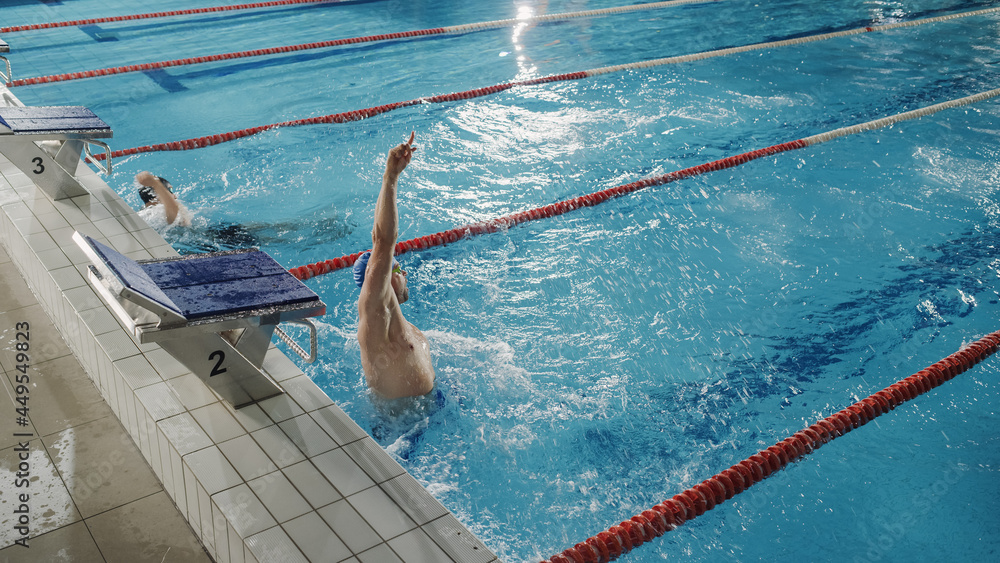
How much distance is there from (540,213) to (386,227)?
2.81 m

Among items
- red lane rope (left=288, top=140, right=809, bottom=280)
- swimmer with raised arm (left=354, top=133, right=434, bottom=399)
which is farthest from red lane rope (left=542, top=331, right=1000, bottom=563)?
red lane rope (left=288, top=140, right=809, bottom=280)

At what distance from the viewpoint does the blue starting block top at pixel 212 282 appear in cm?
192

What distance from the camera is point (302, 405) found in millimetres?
2348

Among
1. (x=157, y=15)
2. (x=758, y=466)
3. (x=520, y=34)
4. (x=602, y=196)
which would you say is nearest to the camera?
(x=758, y=466)

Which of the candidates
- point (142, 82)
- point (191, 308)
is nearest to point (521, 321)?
point (191, 308)

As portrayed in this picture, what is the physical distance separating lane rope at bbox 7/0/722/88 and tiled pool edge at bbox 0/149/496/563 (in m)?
5.07

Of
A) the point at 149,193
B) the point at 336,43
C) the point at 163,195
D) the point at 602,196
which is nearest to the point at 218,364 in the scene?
the point at 163,195

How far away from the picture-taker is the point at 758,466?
3.10 meters

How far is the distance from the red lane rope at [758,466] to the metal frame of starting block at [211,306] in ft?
4.19

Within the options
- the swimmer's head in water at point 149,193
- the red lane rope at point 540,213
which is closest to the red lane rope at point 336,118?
the swimmer's head in water at point 149,193

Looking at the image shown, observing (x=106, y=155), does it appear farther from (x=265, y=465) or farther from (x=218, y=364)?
(x=265, y=465)

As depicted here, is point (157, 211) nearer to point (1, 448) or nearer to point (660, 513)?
point (1, 448)

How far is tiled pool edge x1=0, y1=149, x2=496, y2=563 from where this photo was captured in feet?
6.12

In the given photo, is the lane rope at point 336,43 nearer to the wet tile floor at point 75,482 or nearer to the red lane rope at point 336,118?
the red lane rope at point 336,118
